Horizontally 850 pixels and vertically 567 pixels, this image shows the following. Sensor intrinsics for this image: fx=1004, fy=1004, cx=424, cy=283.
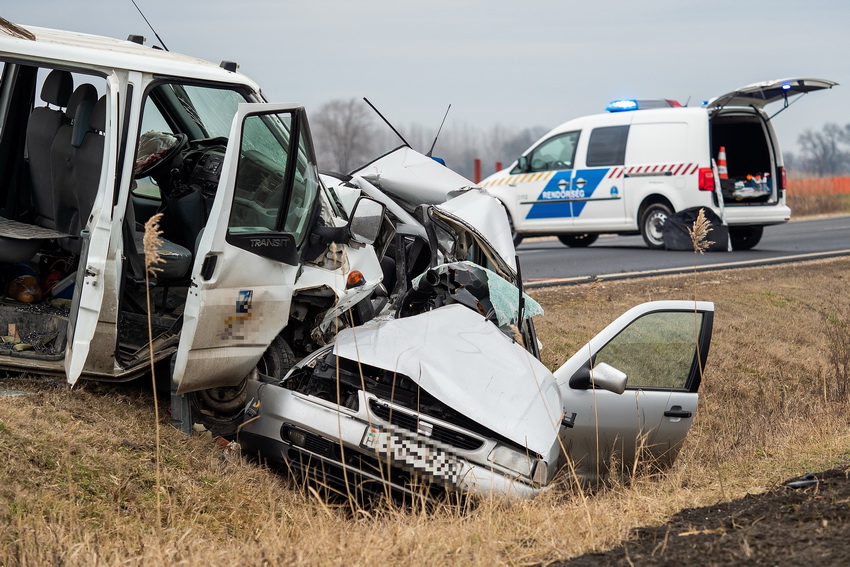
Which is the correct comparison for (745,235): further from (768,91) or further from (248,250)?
(248,250)

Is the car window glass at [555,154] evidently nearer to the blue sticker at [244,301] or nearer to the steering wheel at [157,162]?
the steering wheel at [157,162]

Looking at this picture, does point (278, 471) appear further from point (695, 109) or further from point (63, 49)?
point (695, 109)

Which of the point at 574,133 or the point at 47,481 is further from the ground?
the point at 574,133

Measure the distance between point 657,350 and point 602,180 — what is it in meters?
10.3

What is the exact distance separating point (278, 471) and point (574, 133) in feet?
40.1

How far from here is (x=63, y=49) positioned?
5.35 m

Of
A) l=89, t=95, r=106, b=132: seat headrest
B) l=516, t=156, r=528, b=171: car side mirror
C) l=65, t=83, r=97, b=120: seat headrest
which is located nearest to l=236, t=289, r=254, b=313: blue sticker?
l=89, t=95, r=106, b=132: seat headrest

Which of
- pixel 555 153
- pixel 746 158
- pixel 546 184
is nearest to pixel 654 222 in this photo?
pixel 746 158

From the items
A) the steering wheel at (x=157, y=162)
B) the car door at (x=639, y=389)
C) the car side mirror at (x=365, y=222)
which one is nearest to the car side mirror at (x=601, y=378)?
the car door at (x=639, y=389)

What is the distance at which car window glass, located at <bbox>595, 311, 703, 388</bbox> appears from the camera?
20.4ft

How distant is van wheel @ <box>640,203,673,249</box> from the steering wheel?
1074cm

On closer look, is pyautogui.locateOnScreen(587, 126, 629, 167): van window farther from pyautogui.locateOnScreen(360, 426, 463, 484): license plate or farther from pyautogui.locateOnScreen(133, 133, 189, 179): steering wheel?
pyautogui.locateOnScreen(360, 426, 463, 484): license plate

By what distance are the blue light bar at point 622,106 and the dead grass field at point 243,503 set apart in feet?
31.0

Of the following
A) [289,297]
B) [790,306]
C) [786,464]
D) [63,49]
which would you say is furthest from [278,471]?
[790,306]
